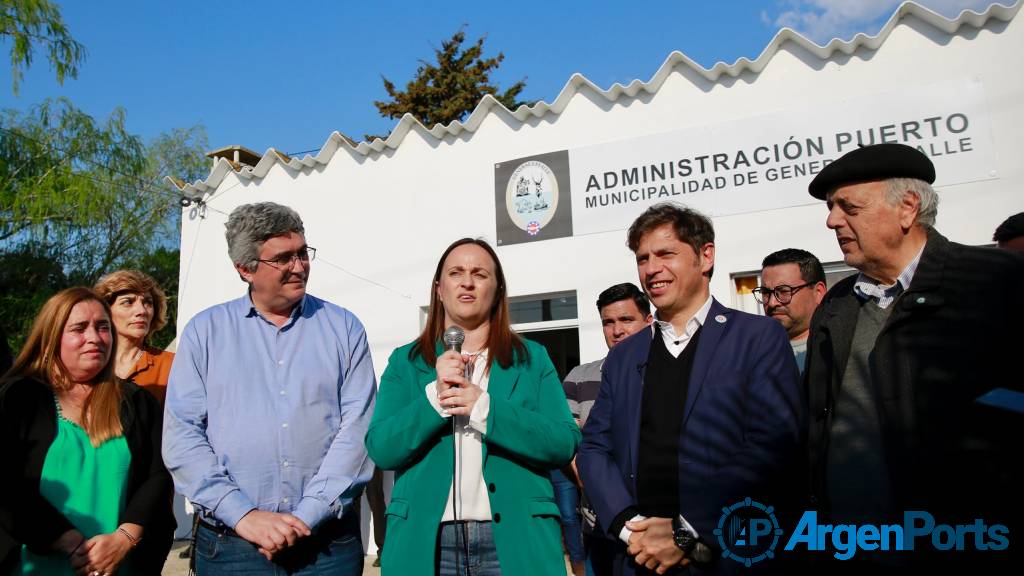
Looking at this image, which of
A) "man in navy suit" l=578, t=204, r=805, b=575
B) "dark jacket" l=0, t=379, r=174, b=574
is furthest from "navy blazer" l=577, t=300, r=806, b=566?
"dark jacket" l=0, t=379, r=174, b=574

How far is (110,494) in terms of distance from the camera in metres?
2.56

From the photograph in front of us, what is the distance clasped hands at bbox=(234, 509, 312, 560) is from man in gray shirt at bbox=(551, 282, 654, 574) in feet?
6.54

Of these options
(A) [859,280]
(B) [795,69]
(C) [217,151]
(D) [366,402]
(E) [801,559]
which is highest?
(C) [217,151]

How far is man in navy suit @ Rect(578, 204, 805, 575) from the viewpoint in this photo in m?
1.94

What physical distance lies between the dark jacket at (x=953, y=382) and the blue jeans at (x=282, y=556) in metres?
1.60

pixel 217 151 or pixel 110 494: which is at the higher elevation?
pixel 217 151

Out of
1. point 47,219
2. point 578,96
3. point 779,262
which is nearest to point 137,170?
point 47,219

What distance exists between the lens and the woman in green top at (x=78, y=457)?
7.72 ft

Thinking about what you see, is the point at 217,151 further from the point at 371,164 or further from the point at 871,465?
the point at 871,465

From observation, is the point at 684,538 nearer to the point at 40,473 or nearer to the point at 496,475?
the point at 496,475

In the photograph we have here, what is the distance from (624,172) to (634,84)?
2.61 feet

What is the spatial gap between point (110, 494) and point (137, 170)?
36.9 feet

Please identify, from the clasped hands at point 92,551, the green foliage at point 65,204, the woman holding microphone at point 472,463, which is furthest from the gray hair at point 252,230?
the green foliage at point 65,204

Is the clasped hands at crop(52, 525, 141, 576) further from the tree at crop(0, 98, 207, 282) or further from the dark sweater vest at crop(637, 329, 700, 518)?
the tree at crop(0, 98, 207, 282)
